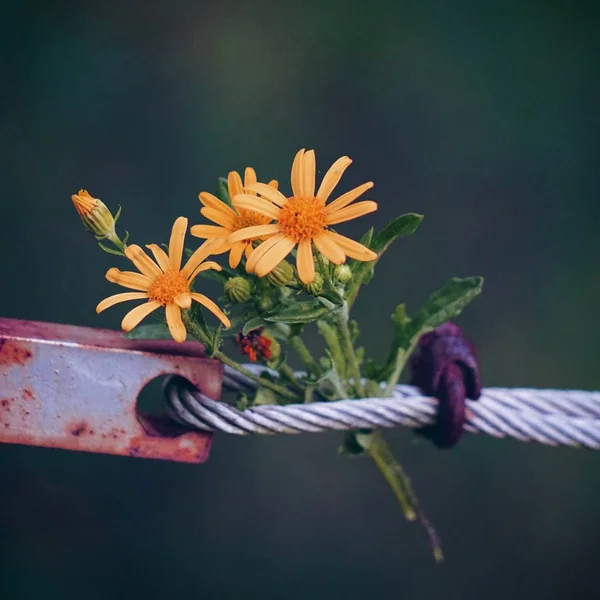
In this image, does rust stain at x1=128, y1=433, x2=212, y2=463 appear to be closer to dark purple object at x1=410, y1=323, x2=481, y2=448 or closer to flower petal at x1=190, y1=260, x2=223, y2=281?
flower petal at x1=190, y1=260, x2=223, y2=281

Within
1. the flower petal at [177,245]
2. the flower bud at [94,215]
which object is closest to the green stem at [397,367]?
the flower petal at [177,245]

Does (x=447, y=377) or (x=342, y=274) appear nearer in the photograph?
(x=342, y=274)

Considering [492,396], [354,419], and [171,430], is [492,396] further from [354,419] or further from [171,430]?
[171,430]

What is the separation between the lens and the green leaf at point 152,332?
117 cm

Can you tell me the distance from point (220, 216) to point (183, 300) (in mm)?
175

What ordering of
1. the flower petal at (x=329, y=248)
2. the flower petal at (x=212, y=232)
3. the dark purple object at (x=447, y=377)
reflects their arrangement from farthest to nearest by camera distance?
the dark purple object at (x=447, y=377), the flower petal at (x=212, y=232), the flower petal at (x=329, y=248)

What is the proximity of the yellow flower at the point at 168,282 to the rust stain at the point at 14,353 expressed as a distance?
0.14 meters

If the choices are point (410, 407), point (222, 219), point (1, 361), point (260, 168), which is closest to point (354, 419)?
point (410, 407)

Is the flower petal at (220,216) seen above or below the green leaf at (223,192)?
below

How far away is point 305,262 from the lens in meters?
1.07

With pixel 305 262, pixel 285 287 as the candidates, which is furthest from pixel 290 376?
pixel 305 262

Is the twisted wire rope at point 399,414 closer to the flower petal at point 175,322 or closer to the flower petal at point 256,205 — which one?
the flower petal at point 175,322

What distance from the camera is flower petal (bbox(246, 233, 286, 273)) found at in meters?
1.08

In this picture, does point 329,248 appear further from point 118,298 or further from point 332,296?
point 118,298
